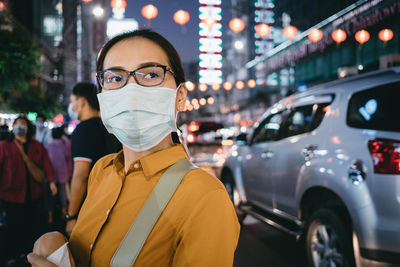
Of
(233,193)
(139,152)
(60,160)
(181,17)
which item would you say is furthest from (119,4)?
Answer: (139,152)

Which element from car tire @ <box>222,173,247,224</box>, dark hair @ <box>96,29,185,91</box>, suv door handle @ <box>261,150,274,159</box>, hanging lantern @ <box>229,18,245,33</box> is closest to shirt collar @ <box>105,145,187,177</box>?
dark hair @ <box>96,29,185,91</box>

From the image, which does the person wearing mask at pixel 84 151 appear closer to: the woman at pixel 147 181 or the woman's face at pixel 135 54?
the woman at pixel 147 181

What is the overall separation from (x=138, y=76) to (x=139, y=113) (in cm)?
17

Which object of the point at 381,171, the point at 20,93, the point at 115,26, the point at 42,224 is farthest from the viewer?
the point at 115,26

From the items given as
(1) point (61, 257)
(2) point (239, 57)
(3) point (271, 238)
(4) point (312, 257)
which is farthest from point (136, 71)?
(2) point (239, 57)

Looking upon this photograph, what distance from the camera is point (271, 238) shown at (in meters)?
5.63

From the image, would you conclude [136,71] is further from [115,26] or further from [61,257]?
[115,26]

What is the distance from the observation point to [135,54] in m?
1.45

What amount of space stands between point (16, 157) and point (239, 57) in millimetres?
75184

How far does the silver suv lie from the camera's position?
2.94 m

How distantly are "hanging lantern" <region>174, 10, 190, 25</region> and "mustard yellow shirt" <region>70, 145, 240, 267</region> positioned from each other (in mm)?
10404

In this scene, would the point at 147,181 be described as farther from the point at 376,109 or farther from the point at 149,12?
the point at 149,12

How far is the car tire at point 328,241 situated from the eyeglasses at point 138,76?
268 cm

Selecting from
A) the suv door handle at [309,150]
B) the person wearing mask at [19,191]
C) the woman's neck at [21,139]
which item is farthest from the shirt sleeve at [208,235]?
the woman's neck at [21,139]
